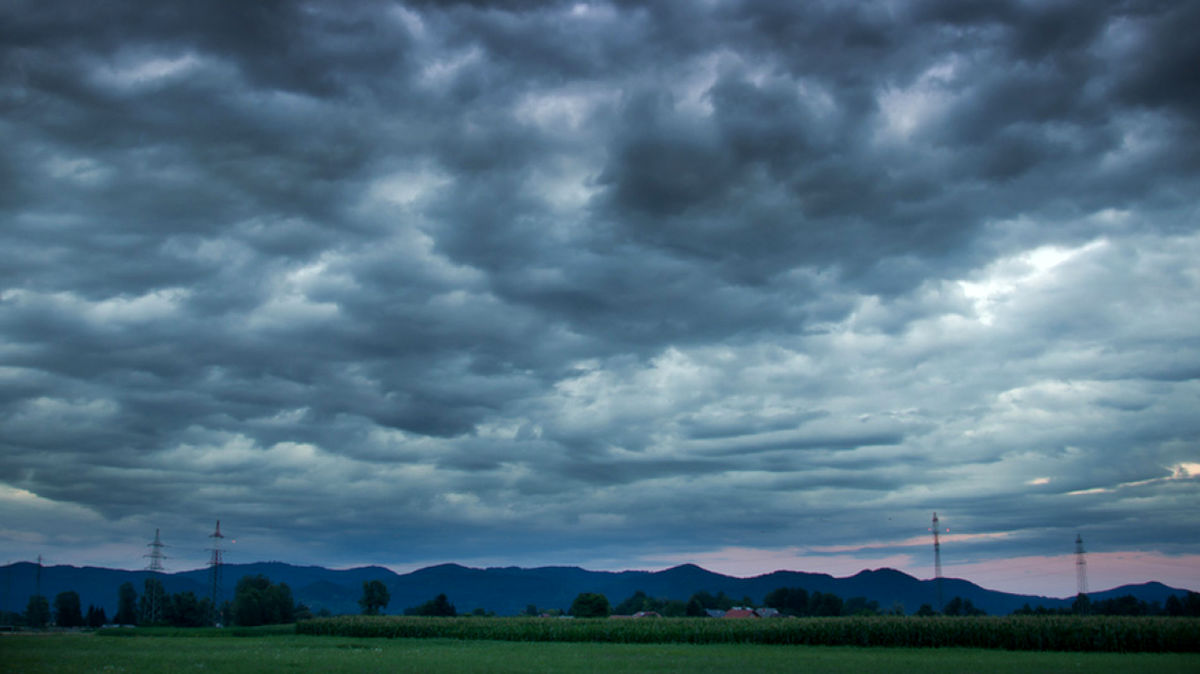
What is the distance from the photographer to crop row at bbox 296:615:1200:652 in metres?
65.4

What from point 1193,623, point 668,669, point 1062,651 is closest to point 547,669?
point 668,669

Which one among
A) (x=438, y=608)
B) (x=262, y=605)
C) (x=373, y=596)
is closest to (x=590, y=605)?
(x=438, y=608)

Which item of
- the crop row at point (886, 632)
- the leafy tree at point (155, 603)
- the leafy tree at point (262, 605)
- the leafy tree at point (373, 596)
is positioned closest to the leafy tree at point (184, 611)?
the leafy tree at point (155, 603)

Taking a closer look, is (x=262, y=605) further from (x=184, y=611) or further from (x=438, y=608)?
(x=438, y=608)

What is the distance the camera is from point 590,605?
183875mm

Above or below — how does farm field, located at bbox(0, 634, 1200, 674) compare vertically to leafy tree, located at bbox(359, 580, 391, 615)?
above

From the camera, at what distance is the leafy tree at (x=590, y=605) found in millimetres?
182500

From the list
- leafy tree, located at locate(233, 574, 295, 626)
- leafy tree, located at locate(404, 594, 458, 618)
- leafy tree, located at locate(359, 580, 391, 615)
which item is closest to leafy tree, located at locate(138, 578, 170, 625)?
leafy tree, located at locate(233, 574, 295, 626)

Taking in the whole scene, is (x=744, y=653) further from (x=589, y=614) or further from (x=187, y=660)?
(x=589, y=614)

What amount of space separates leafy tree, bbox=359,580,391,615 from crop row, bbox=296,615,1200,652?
90467 millimetres

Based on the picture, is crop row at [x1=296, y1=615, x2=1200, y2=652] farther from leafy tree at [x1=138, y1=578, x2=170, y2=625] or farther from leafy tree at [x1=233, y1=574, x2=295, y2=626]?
leafy tree at [x1=138, y1=578, x2=170, y2=625]

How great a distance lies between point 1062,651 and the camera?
6600 cm

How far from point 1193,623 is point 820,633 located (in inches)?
1154

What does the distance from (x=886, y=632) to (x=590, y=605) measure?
11813cm
